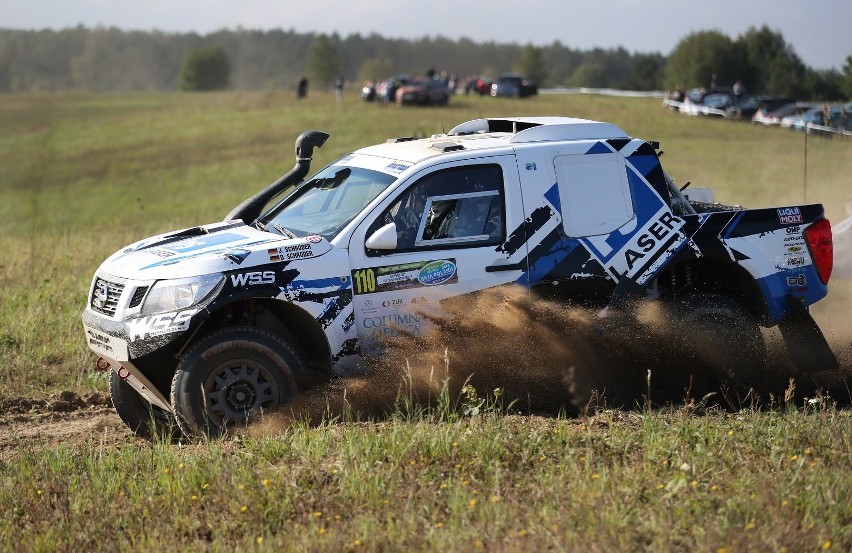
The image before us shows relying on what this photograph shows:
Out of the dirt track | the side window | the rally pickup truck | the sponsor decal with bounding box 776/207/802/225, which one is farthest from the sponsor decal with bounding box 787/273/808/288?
the dirt track

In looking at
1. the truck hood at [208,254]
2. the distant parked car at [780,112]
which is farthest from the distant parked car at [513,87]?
the truck hood at [208,254]

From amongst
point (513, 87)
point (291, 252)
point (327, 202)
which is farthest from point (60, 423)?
point (513, 87)

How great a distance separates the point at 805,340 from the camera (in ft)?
27.4

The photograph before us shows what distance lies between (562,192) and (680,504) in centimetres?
312

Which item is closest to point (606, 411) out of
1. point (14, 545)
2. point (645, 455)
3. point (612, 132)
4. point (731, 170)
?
point (645, 455)

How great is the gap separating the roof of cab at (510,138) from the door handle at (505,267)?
2.93 feet

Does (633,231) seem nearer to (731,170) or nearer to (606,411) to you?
(606,411)

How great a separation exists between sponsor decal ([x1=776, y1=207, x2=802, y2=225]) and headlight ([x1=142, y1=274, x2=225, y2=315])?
4220 millimetres

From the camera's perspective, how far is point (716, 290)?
27.3 ft

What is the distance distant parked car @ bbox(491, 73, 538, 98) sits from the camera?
60906 millimetres

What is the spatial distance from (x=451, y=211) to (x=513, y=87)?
2168 inches

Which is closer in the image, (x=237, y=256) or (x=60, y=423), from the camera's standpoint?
(x=237, y=256)

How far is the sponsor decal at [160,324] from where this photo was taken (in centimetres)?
679

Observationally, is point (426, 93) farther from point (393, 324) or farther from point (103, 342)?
point (103, 342)
